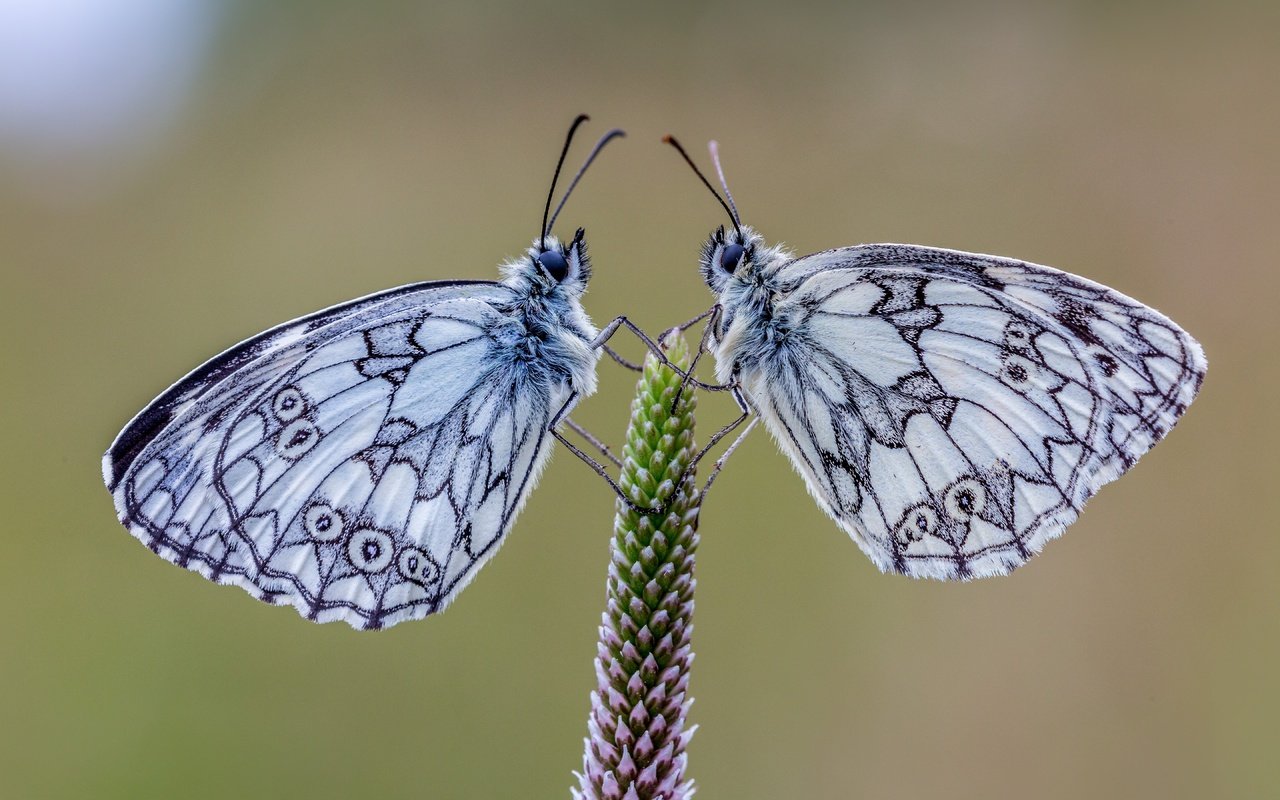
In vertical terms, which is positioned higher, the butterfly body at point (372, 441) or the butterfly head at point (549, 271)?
the butterfly head at point (549, 271)

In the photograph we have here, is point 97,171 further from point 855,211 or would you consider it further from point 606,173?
point 855,211

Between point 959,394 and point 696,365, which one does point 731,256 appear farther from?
point 959,394

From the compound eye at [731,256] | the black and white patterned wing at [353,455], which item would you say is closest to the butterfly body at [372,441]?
the black and white patterned wing at [353,455]

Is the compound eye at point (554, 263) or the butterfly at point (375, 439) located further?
the compound eye at point (554, 263)

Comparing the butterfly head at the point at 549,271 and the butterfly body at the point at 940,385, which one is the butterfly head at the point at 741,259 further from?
the butterfly head at the point at 549,271

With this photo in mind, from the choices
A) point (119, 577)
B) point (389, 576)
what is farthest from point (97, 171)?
point (389, 576)

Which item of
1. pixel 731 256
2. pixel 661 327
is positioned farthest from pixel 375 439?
pixel 661 327

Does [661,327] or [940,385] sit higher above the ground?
[661,327]
